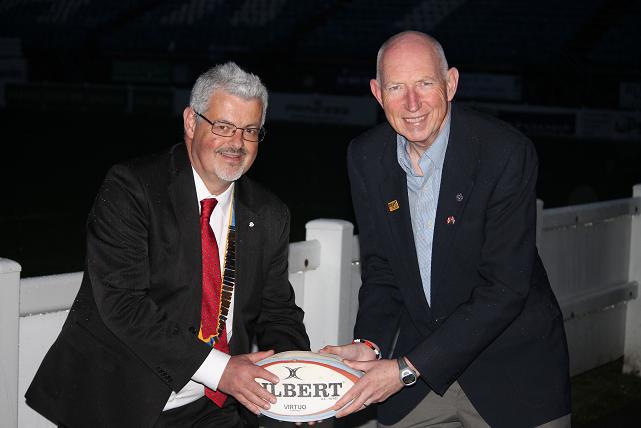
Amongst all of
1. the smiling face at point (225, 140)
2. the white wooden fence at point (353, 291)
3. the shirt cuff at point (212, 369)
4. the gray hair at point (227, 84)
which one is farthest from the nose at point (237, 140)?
the white wooden fence at point (353, 291)

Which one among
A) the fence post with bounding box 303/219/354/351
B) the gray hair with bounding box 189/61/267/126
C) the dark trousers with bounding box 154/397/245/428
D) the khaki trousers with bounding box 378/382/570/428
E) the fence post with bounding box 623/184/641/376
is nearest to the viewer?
the gray hair with bounding box 189/61/267/126

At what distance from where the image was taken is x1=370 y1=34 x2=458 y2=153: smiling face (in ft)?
9.98

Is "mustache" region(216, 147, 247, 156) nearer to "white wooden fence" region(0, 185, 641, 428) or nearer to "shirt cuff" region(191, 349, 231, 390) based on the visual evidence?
"shirt cuff" region(191, 349, 231, 390)

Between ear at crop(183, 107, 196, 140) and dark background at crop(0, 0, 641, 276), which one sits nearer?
ear at crop(183, 107, 196, 140)

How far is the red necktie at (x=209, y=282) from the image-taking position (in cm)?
312

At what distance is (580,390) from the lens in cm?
688

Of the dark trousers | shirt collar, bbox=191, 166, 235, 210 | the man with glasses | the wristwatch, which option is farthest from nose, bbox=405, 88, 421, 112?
the dark trousers

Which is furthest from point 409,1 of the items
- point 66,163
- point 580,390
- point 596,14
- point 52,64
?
point 580,390

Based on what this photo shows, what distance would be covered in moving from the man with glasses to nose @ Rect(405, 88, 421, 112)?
45 centimetres

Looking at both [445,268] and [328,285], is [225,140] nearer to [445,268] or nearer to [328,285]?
[445,268]

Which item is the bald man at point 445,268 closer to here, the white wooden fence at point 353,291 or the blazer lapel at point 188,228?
the blazer lapel at point 188,228

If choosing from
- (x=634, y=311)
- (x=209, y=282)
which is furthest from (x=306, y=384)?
(x=634, y=311)

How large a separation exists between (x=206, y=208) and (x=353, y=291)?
6.42ft

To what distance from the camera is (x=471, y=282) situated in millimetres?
3180
